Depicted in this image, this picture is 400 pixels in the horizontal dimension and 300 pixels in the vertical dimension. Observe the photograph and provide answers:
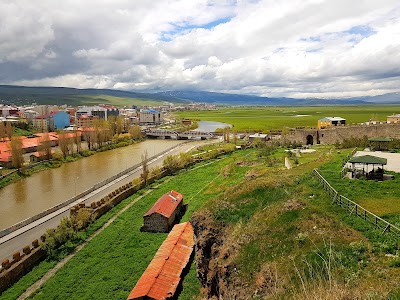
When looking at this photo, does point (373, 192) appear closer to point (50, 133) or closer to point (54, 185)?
point (54, 185)

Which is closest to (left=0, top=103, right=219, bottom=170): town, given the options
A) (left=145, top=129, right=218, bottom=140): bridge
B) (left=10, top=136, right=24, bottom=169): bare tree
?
(left=10, top=136, right=24, bottom=169): bare tree

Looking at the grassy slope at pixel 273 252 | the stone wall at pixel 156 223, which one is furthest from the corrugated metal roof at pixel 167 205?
the grassy slope at pixel 273 252

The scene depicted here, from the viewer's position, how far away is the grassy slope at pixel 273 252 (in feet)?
32.4

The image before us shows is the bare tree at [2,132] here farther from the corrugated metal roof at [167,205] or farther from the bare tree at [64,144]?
the corrugated metal roof at [167,205]

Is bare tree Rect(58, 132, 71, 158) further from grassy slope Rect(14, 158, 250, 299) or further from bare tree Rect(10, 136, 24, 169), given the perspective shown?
grassy slope Rect(14, 158, 250, 299)

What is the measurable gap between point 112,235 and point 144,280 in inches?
381

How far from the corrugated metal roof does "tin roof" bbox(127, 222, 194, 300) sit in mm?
3150

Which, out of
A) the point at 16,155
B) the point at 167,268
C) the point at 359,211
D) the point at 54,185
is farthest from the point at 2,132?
the point at 359,211

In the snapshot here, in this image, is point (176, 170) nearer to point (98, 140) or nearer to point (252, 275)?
point (98, 140)

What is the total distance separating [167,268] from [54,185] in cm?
3114

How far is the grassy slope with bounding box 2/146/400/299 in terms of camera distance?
9.87 m

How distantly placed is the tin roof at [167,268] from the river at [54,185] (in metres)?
17.1

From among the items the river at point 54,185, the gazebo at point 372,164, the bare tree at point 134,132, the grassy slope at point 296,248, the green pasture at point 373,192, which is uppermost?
the gazebo at point 372,164

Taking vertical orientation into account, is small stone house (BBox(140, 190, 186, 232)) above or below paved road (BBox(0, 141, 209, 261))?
above
